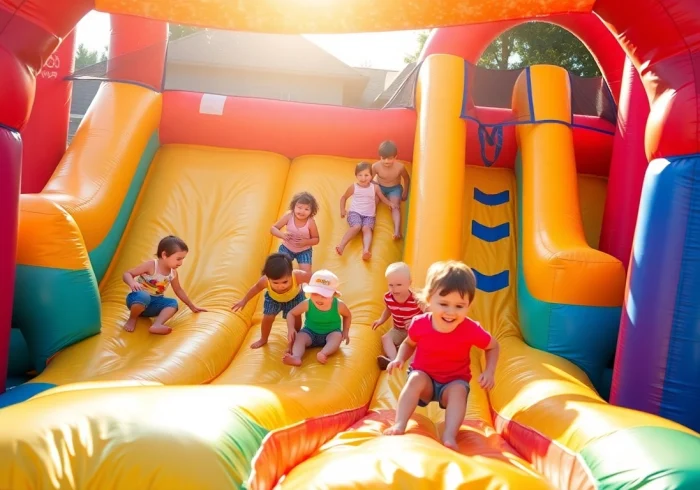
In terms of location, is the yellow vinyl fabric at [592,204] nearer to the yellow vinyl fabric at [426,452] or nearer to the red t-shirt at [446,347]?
the yellow vinyl fabric at [426,452]

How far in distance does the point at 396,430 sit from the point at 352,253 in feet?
7.76

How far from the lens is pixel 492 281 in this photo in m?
4.80

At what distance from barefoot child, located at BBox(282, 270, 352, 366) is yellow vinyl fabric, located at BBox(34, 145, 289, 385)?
42 cm

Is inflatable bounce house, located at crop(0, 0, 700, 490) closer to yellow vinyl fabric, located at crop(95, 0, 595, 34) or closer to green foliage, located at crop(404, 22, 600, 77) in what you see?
yellow vinyl fabric, located at crop(95, 0, 595, 34)

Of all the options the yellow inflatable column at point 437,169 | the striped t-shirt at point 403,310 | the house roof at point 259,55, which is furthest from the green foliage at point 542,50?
the striped t-shirt at point 403,310

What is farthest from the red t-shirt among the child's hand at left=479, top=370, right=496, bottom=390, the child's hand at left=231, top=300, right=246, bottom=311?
the child's hand at left=231, top=300, right=246, bottom=311

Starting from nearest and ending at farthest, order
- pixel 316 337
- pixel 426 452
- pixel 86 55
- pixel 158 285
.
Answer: pixel 426 452
pixel 316 337
pixel 158 285
pixel 86 55

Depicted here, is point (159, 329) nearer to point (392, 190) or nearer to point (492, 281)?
point (392, 190)

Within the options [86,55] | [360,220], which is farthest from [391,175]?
[86,55]

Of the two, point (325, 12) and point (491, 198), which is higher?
point (325, 12)

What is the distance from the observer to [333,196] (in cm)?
538

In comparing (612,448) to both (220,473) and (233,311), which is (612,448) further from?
(233,311)

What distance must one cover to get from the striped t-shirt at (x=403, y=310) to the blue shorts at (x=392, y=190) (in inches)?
57.7

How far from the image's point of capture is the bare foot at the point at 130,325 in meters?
3.96
